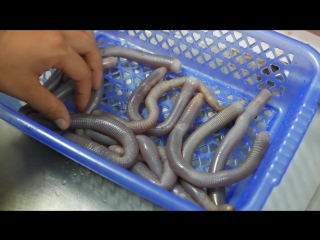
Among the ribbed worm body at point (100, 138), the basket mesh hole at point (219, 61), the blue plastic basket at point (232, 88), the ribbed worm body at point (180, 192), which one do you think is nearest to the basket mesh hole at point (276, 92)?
the blue plastic basket at point (232, 88)

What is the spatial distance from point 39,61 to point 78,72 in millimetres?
132

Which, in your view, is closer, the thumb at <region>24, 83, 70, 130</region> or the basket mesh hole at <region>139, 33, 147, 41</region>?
the thumb at <region>24, 83, 70, 130</region>

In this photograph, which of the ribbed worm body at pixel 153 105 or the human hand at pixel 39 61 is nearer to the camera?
the human hand at pixel 39 61

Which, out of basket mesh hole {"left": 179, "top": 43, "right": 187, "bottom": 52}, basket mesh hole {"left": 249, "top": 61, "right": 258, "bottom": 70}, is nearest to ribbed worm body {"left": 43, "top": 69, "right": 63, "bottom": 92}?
basket mesh hole {"left": 179, "top": 43, "right": 187, "bottom": 52}

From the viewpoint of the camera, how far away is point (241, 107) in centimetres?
122

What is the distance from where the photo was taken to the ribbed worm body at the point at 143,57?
134 centimetres

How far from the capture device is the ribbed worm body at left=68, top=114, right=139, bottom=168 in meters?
1.09

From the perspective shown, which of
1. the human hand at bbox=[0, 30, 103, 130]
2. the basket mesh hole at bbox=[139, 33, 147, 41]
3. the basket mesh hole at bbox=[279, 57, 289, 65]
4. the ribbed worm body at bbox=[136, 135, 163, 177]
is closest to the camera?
the human hand at bbox=[0, 30, 103, 130]

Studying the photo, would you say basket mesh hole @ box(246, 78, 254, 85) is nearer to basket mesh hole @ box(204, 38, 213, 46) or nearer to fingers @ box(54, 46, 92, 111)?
basket mesh hole @ box(204, 38, 213, 46)

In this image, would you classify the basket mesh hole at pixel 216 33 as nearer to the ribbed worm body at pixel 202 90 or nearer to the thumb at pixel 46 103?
the ribbed worm body at pixel 202 90

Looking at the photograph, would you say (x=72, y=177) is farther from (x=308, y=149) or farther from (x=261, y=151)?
(x=308, y=149)

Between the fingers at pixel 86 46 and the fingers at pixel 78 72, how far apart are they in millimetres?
41

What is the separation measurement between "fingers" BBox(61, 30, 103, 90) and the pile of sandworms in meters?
0.16

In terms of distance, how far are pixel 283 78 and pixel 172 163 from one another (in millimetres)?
502
